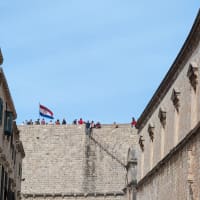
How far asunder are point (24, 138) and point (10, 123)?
29.0 m

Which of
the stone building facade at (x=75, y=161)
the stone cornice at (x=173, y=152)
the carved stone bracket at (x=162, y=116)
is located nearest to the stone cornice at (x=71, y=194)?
the stone building facade at (x=75, y=161)

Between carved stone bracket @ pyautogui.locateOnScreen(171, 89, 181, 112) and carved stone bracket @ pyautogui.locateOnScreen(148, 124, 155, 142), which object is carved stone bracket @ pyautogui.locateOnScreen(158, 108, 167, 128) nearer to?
carved stone bracket @ pyautogui.locateOnScreen(171, 89, 181, 112)

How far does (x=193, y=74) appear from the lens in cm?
2430

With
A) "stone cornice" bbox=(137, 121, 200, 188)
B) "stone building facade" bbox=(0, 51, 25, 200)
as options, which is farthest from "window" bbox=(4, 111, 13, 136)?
"stone cornice" bbox=(137, 121, 200, 188)

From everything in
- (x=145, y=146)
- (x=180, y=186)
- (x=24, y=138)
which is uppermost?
(x=24, y=138)

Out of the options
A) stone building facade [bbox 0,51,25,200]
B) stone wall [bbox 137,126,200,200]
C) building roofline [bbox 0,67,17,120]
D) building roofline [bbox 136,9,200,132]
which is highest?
building roofline [bbox 0,67,17,120]

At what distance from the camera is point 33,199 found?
6069cm

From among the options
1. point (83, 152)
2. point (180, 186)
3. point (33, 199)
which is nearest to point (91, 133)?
point (83, 152)

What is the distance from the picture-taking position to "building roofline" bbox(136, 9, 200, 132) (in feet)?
77.3

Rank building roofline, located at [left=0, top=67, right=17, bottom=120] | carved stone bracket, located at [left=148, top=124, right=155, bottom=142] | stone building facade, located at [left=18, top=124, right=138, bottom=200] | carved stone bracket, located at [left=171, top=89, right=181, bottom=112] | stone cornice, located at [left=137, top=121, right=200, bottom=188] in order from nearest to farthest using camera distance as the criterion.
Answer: stone cornice, located at [left=137, top=121, right=200, bottom=188] → carved stone bracket, located at [left=171, top=89, right=181, bottom=112] → building roofline, located at [left=0, top=67, right=17, bottom=120] → carved stone bracket, located at [left=148, top=124, right=155, bottom=142] → stone building facade, located at [left=18, top=124, right=138, bottom=200]

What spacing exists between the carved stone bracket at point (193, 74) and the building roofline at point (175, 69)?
58 centimetres

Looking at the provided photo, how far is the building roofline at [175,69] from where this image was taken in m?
23.6

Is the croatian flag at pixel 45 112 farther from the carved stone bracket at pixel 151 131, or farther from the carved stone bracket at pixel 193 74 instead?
the carved stone bracket at pixel 193 74

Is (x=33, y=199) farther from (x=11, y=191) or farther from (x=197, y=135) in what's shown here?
(x=197, y=135)
